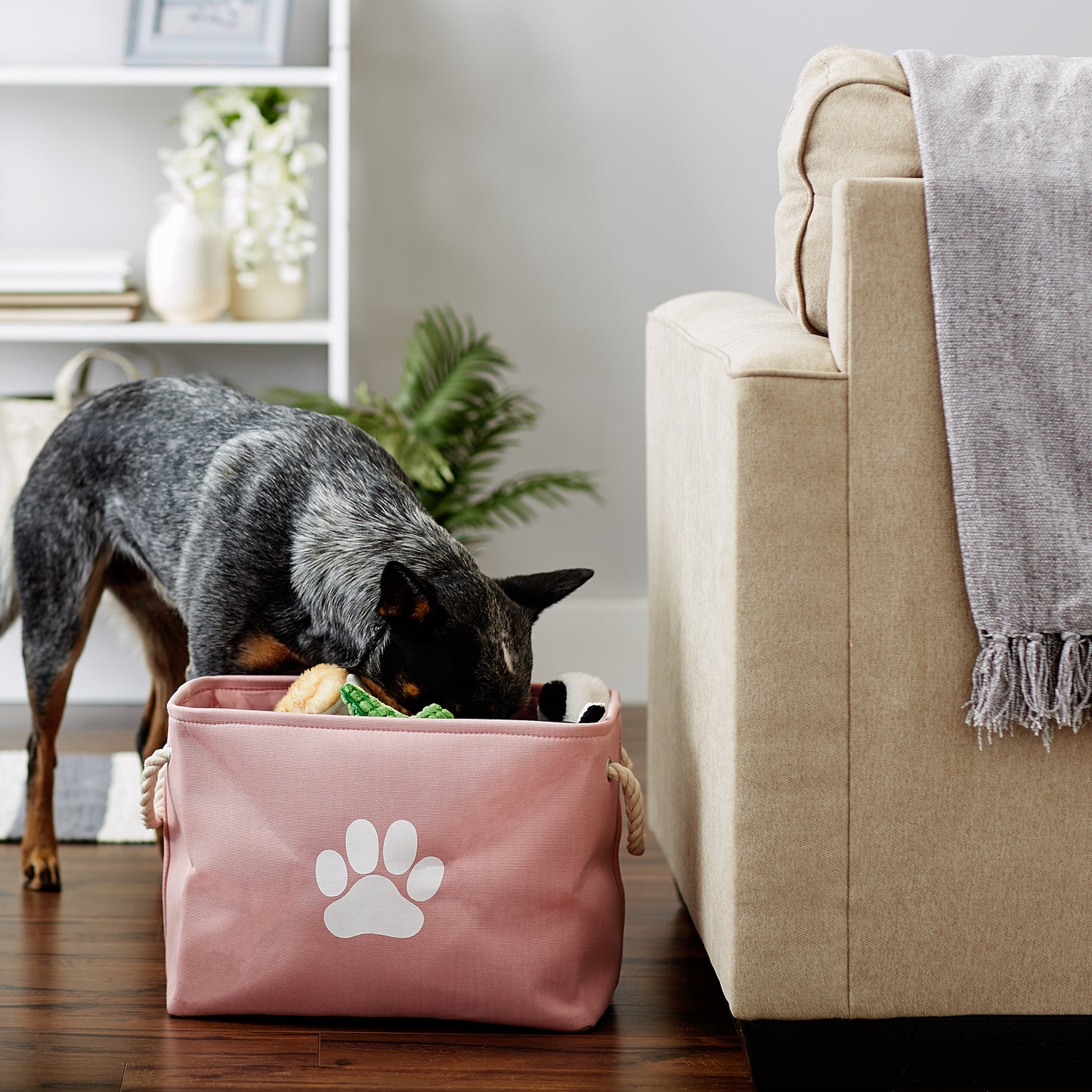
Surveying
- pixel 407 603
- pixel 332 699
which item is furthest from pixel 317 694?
pixel 407 603

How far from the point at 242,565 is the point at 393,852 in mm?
454

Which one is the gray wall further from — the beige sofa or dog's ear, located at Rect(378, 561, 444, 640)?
the beige sofa

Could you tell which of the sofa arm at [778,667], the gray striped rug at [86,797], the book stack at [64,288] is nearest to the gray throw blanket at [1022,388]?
the sofa arm at [778,667]

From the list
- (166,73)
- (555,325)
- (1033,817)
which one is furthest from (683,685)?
(166,73)

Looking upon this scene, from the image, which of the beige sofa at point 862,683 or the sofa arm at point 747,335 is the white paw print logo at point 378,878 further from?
the sofa arm at point 747,335

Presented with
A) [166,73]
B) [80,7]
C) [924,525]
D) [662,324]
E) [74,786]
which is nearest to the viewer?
[924,525]

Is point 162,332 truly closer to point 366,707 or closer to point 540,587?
point 540,587

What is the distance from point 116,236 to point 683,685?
6.80 feet

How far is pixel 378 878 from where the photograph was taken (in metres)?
1.35

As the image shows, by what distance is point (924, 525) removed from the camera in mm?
1212

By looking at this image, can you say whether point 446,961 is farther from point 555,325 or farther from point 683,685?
point 555,325

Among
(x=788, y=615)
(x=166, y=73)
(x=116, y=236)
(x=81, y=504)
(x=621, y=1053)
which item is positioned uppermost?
(x=166, y=73)

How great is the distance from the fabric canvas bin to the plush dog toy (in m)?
0.08

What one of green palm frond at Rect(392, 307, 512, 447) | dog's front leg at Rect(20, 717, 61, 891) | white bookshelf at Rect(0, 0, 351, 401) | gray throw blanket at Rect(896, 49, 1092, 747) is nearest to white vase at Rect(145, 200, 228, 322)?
white bookshelf at Rect(0, 0, 351, 401)
